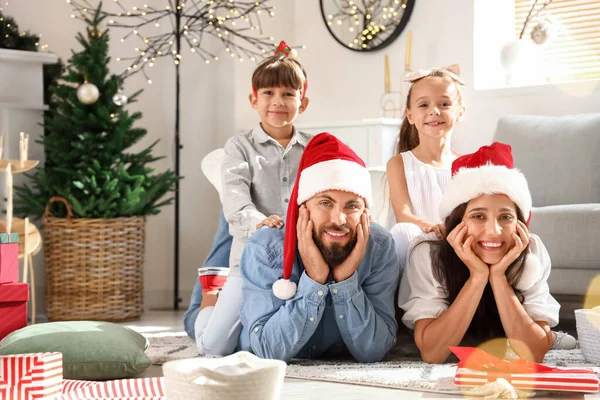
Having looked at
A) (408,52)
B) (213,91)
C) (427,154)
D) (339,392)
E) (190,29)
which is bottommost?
(339,392)

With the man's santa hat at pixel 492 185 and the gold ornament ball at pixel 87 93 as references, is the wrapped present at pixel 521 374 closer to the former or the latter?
the man's santa hat at pixel 492 185

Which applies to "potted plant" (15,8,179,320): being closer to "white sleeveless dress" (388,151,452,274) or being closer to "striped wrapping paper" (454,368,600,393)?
"white sleeveless dress" (388,151,452,274)

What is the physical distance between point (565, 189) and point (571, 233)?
0.51m

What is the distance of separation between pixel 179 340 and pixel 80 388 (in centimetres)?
118

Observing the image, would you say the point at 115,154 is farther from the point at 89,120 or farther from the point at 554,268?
the point at 554,268

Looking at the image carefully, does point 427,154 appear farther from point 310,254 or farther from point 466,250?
point 310,254

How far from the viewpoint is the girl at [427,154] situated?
306cm

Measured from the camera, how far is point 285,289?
2455 mm

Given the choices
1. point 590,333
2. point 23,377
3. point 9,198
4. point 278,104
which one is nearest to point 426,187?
point 278,104

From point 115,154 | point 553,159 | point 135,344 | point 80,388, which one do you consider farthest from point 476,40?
point 80,388

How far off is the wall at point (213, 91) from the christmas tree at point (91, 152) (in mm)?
496

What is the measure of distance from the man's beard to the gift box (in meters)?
0.92

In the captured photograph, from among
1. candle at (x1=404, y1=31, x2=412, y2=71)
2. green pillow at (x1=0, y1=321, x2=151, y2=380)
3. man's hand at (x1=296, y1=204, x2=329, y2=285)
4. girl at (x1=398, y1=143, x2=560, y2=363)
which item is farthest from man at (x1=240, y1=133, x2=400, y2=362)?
candle at (x1=404, y1=31, x2=412, y2=71)

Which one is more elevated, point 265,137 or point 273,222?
point 265,137
